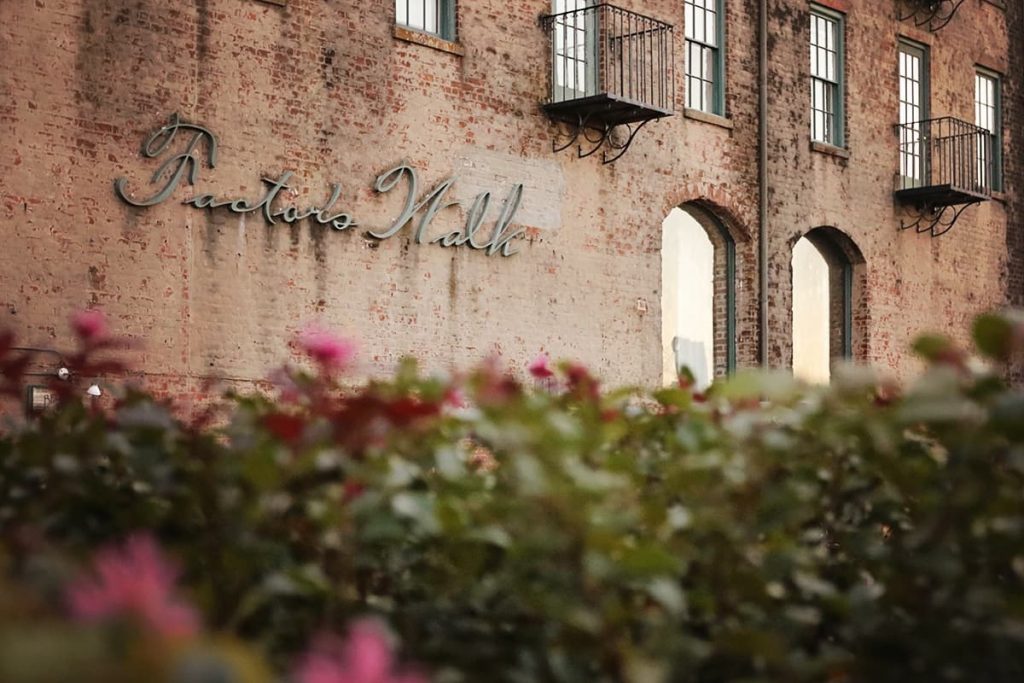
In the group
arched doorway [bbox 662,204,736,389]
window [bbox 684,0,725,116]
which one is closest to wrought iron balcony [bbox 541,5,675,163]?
window [bbox 684,0,725,116]

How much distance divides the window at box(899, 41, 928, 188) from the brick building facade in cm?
23

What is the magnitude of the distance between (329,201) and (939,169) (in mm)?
11095

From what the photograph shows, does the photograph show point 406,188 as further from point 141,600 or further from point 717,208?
point 141,600

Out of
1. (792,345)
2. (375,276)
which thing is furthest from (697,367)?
(375,276)

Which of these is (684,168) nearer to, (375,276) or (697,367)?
(697,367)

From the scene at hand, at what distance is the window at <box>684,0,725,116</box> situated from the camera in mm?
18281

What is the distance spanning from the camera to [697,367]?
1847 centimetres

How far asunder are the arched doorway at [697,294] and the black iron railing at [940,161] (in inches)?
146

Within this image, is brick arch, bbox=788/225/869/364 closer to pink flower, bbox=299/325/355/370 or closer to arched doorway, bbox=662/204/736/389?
arched doorway, bbox=662/204/736/389

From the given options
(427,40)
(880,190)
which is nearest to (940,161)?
(880,190)

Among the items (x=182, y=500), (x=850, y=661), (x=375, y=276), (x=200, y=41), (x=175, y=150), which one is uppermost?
(x=200, y=41)

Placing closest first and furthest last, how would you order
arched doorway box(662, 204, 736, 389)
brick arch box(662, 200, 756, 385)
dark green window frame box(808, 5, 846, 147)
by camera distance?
arched doorway box(662, 204, 736, 389), brick arch box(662, 200, 756, 385), dark green window frame box(808, 5, 846, 147)

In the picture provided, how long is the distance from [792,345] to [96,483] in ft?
54.9

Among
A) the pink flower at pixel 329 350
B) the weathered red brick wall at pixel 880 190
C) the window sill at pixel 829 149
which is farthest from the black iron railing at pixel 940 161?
the pink flower at pixel 329 350
